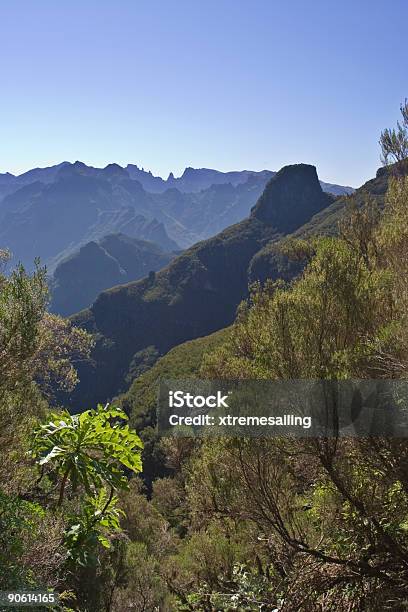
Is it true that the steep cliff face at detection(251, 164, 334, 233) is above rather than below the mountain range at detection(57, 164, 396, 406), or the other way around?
above

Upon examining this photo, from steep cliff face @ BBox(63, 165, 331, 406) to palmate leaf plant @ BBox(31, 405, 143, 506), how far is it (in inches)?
5511

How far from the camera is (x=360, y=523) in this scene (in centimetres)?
647

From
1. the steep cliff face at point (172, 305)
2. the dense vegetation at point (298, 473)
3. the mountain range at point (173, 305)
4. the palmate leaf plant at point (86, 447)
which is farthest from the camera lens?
the steep cliff face at point (172, 305)

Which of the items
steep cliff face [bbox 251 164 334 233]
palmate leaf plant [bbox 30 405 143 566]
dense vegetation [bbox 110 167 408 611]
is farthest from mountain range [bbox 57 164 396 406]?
palmate leaf plant [bbox 30 405 143 566]

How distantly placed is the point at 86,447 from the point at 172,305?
503ft

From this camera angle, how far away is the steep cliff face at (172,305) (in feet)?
489

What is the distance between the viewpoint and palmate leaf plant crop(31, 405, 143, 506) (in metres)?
3.20

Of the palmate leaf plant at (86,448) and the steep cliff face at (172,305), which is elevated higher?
the steep cliff face at (172,305)

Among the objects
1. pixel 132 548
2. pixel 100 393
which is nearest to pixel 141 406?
pixel 132 548

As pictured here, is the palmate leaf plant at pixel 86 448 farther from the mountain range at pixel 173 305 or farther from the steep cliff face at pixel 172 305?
the steep cliff face at pixel 172 305

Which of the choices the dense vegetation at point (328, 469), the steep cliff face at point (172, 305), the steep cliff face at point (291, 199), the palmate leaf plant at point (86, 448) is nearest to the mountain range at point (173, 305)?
the steep cliff face at point (172, 305)

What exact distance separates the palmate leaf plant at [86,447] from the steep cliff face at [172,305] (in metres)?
140

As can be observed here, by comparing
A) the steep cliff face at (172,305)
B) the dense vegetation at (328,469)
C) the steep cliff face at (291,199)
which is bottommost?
the dense vegetation at (328,469)

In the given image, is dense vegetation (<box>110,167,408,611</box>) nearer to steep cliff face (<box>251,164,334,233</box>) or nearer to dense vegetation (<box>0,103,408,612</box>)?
dense vegetation (<box>0,103,408,612</box>)
